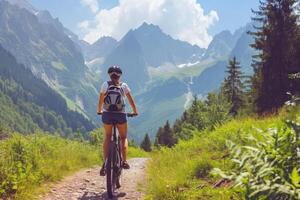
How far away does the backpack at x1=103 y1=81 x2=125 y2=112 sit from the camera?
9.73 m

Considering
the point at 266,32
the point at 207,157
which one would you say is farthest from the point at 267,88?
the point at 207,157

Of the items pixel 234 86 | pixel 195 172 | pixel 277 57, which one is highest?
pixel 234 86

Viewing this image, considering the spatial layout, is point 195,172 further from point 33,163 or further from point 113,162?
point 33,163

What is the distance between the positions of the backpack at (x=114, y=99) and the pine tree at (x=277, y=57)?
2973 cm

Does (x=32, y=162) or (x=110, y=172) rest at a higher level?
(x=32, y=162)

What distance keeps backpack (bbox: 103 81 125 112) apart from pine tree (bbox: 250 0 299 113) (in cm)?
2973

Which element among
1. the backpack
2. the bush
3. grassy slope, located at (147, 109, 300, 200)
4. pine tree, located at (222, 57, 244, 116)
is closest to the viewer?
grassy slope, located at (147, 109, 300, 200)

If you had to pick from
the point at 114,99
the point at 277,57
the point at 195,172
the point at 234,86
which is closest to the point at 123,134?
the point at 114,99

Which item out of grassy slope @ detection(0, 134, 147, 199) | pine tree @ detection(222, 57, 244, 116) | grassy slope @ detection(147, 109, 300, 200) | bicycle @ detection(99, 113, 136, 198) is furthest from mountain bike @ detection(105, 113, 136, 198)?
pine tree @ detection(222, 57, 244, 116)

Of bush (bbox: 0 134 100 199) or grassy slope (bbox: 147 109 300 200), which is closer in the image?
grassy slope (bbox: 147 109 300 200)

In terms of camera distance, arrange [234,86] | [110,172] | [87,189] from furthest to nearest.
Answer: [234,86] → [87,189] → [110,172]

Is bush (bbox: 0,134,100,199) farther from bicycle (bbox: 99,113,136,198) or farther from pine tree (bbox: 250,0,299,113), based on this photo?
pine tree (bbox: 250,0,299,113)

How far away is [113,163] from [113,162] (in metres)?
0.02

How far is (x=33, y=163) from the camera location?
10961 millimetres
